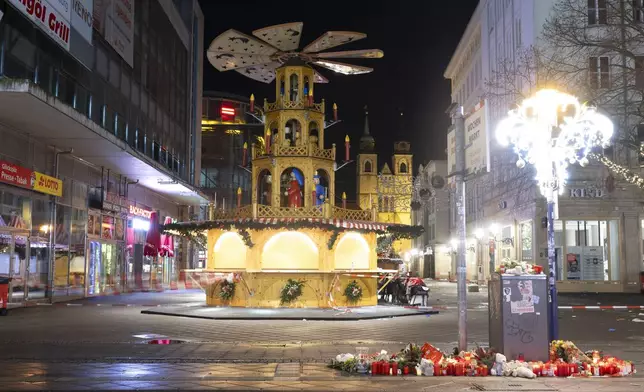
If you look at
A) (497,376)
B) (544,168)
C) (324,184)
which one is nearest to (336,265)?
(324,184)

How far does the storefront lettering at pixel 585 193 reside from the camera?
135 ft

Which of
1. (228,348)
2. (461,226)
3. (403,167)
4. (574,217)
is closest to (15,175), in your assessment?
(228,348)

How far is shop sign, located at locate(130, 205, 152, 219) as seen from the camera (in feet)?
128

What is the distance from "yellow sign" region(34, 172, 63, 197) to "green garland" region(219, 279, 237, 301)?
297 inches

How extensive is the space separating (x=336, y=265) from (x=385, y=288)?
4932 millimetres

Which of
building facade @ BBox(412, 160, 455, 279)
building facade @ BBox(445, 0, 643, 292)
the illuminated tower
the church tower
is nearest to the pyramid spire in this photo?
the church tower

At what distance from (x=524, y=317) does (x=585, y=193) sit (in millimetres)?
32896

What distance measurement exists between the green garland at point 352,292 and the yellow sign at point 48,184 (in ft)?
39.1

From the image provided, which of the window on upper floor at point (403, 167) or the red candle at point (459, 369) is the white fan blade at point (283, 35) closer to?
the red candle at point (459, 369)

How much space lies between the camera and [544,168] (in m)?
14.4

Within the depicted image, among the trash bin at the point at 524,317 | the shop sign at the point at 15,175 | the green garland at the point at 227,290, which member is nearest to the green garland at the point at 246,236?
the green garland at the point at 227,290

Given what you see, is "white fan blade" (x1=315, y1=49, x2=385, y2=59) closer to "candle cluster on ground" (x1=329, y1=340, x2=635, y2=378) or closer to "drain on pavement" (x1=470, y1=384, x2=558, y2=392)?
"candle cluster on ground" (x1=329, y1=340, x2=635, y2=378)

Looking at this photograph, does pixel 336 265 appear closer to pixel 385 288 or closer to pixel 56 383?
pixel 385 288

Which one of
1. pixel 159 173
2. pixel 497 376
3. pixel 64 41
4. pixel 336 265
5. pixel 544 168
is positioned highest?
pixel 64 41
